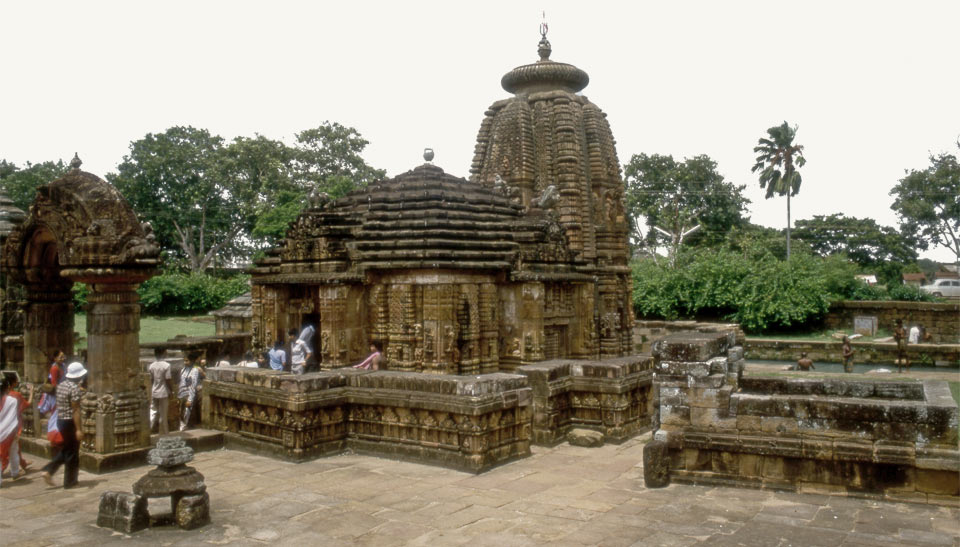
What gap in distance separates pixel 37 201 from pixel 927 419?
1019 cm

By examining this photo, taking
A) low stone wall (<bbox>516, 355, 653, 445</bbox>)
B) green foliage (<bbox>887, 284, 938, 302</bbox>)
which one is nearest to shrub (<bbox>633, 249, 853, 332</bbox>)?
green foliage (<bbox>887, 284, 938, 302</bbox>)

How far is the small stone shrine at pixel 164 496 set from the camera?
237 inches

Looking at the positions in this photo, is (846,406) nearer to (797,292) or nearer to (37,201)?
(37,201)

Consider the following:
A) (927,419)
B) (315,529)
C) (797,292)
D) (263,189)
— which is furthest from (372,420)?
(263,189)

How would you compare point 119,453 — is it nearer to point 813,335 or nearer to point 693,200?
point 813,335

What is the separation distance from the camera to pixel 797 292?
28.5 metres

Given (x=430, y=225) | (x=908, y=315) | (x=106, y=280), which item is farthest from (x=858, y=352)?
(x=106, y=280)

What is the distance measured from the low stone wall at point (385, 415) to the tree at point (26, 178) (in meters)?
34.5

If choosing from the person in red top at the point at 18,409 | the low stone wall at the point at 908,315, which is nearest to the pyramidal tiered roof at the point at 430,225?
the person in red top at the point at 18,409

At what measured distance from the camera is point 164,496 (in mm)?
6160

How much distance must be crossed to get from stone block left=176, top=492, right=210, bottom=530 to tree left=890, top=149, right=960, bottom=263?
4322 centimetres

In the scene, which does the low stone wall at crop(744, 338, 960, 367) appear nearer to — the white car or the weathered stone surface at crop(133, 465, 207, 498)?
the weathered stone surface at crop(133, 465, 207, 498)

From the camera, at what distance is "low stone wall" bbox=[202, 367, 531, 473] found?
8.20 m

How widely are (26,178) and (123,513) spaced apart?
4372 centimetres
